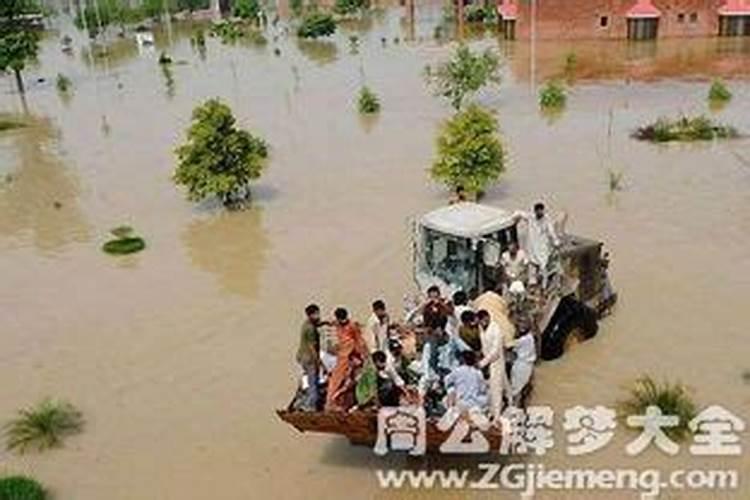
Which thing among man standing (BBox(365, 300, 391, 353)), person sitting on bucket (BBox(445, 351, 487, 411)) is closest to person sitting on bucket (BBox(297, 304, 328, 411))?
man standing (BBox(365, 300, 391, 353))

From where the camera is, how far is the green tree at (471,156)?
64.9 feet

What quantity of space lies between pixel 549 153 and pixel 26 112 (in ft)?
79.0

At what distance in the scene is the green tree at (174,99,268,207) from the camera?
20172 millimetres

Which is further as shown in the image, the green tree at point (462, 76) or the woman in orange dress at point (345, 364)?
the green tree at point (462, 76)

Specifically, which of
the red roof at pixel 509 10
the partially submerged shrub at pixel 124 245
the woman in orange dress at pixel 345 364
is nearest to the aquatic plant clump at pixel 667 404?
the woman in orange dress at pixel 345 364

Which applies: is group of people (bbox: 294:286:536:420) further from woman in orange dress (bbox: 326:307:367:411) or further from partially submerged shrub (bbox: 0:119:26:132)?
partially submerged shrub (bbox: 0:119:26:132)

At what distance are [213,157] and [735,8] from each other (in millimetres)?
38506

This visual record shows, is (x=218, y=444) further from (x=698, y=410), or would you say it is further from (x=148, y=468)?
(x=698, y=410)

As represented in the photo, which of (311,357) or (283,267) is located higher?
(311,357)

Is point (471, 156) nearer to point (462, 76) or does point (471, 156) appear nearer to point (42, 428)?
point (462, 76)

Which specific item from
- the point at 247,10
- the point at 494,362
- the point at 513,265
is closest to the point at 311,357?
the point at 494,362

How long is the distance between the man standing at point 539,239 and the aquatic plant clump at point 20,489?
6415 millimetres

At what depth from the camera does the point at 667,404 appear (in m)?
10.5

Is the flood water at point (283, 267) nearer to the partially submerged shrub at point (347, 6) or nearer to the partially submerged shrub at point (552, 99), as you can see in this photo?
the partially submerged shrub at point (552, 99)
